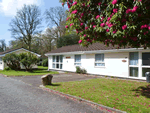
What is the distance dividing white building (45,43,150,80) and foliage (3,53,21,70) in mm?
7444

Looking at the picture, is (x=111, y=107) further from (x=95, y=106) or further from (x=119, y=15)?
(x=119, y=15)

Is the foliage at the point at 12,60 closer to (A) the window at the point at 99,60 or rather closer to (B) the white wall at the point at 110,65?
(B) the white wall at the point at 110,65

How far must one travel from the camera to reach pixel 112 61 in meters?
13.4

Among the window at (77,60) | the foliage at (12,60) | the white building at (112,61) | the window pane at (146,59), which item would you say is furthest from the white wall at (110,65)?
the foliage at (12,60)

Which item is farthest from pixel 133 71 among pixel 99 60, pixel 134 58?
pixel 99 60

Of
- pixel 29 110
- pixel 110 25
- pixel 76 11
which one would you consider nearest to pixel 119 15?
pixel 110 25

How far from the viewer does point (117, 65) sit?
512 inches

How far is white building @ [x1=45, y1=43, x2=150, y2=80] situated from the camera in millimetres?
11320

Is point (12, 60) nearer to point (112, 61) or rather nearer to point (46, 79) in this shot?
point (46, 79)

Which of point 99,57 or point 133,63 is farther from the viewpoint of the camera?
point 99,57

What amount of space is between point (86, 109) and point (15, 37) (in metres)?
37.1

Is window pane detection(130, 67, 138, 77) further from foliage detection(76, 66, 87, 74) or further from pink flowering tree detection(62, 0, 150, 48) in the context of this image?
pink flowering tree detection(62, 0, 150, 48)

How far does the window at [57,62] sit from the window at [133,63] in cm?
1043

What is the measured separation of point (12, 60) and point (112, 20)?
760 inches
